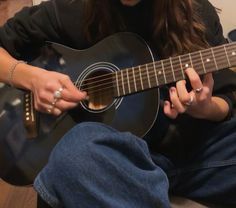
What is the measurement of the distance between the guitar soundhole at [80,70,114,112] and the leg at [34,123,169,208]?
0.29m

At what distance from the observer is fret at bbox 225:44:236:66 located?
0.75 metres

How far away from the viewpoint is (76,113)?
914 mm

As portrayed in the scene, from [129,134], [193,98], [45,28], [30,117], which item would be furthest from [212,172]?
[45,28]

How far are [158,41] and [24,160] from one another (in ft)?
1.41

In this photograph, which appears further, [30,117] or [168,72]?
[30,117]

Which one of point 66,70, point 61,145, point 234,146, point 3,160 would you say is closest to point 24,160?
point 3,160

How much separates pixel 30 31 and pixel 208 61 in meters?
0.49

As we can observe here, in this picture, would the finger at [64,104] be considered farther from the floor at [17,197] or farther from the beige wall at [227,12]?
the beige wall at [227,12]

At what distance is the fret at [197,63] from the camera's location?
2.53 ft

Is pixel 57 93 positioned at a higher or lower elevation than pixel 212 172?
higher

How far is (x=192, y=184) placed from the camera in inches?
32.0

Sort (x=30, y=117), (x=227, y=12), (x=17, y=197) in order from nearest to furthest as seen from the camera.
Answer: (x=30, y=117), (x=17, y=197), (x=227, y=12)

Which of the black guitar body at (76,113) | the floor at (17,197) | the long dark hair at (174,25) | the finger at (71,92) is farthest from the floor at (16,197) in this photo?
the long dark hair at (174,25)

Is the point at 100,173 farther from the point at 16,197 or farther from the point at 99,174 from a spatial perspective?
the point at 16,197
